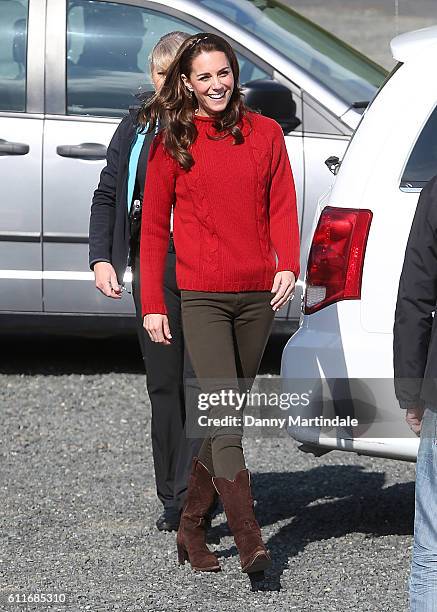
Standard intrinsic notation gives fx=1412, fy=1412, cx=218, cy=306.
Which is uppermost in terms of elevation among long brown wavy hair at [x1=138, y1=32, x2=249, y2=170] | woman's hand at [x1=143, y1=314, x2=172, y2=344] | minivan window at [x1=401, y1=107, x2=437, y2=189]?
long brown wavy hair at [x1=138, y1=32, x2=249, y2=170]

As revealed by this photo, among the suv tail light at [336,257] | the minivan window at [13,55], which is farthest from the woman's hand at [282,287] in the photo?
the minivan window at [13,55]

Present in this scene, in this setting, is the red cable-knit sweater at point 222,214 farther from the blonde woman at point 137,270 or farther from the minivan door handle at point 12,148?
the minivan door handle at point 12,148

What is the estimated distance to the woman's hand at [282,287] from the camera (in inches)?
168

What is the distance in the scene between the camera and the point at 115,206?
4898 millimetres

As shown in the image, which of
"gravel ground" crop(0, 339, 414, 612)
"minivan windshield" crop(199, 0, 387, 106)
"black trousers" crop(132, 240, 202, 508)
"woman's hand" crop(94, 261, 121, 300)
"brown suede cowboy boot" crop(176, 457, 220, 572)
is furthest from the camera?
"minivan windshield" crop(199, 0, 387, 106)

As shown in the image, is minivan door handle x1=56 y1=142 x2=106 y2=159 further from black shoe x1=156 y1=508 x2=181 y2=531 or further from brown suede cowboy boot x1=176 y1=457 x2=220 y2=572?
brown suede cowboy boot x1=176 y1=457 x2=220 y2=572

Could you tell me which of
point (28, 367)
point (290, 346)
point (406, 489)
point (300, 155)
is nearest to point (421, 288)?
point (290, 346)

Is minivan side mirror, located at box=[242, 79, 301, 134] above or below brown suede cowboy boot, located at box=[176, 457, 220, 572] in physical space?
above

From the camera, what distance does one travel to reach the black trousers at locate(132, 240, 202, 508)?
489 centimetres

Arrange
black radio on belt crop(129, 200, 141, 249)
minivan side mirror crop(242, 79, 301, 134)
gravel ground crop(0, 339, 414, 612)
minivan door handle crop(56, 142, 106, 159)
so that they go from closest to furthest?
gravel ground crop(0, 339, 414, 612), black radio on belt crop(129, 200, 141, 249), minivan side mirror crop(242, 79, 301, 134), minivan door handle crop(56, 142, 106, 159)

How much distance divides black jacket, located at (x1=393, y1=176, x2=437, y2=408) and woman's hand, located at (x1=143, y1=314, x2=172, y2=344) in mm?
1229

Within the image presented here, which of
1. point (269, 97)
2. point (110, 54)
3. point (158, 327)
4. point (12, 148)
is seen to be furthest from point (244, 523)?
point (110, 54)

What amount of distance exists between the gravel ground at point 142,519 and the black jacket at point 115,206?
95 cm

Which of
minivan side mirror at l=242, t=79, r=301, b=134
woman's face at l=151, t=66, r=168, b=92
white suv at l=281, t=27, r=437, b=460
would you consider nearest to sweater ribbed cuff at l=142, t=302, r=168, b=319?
white suv at l=281, t=27, r=437, b=460
